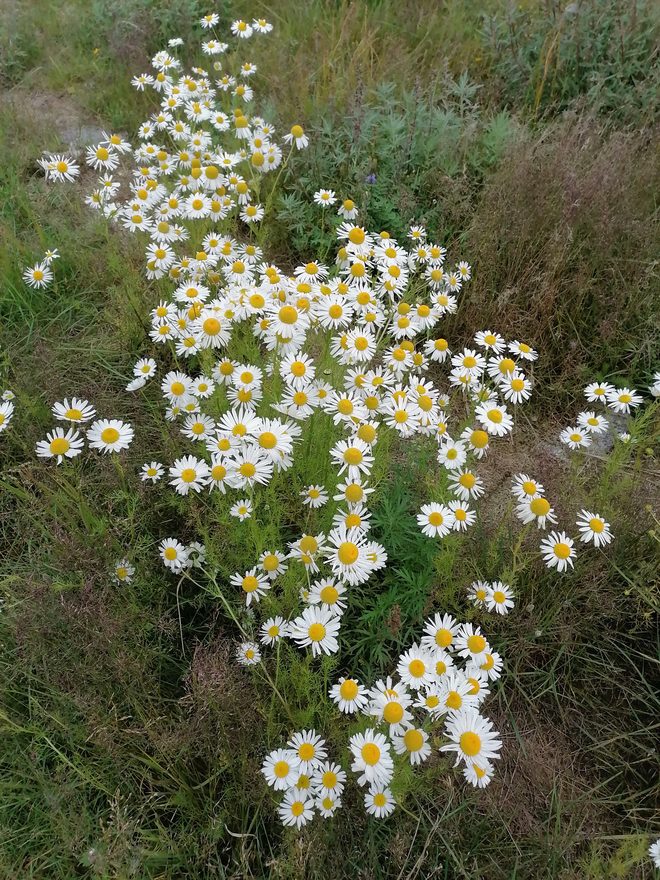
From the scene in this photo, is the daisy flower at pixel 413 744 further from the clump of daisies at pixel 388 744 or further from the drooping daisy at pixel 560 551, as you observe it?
the drooping daisy at pixel 560 551

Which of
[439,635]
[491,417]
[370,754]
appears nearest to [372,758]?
[370,754]

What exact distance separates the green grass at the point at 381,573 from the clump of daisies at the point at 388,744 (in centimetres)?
7

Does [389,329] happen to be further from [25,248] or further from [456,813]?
[25,248]

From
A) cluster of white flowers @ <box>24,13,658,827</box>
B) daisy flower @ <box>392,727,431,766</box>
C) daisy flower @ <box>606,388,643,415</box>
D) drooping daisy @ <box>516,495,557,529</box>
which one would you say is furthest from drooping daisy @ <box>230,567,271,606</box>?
daisy flower @ <box>606,388,643,415</box>

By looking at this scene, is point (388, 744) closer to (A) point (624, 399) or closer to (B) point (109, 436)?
(B) point (109, 436)

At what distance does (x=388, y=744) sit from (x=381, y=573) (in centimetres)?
78

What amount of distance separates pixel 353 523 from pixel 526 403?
1.64 m

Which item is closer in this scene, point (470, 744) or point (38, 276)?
point (470, 744)

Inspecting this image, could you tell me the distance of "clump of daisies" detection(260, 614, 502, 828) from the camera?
1492 millimetres

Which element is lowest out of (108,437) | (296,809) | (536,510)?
(296,809)

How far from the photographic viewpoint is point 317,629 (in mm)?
1680

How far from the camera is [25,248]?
3166 mm

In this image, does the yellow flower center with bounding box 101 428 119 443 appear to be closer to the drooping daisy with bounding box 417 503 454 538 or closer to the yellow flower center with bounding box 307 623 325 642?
the yellow flower center with bounding box 307 623 325 642

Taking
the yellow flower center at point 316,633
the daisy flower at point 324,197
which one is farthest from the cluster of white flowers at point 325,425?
the daisy flower at point 324,197
